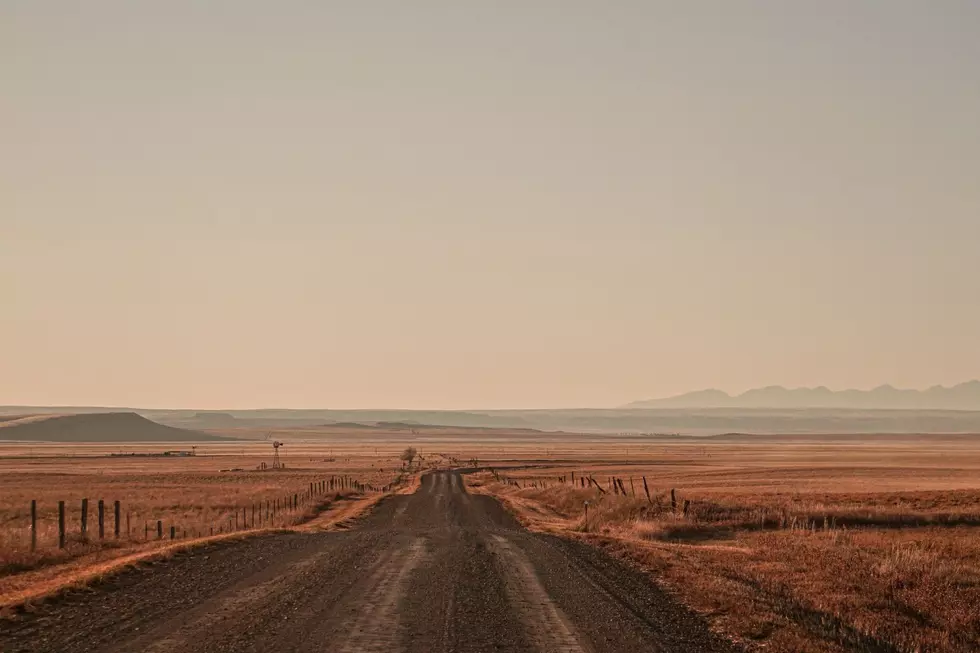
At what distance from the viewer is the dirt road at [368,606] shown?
14320 millimetres

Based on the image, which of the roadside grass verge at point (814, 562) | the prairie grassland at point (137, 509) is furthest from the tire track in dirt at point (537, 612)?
the prairie grassland at point (137, 509)

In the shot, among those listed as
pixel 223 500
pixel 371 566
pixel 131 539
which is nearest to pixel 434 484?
pixel 223 500

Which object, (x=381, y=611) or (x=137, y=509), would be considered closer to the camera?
(x=381, y=611)

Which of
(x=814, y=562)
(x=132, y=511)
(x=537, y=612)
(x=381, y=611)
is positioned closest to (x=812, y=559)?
(x=814, y=562)

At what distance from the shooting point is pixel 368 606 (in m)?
17.5

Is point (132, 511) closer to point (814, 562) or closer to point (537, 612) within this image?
point (814, 562)

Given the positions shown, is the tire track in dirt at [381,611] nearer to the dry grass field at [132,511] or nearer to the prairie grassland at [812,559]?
the prairie grassland at [812,559]

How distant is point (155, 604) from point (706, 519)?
1062 inches

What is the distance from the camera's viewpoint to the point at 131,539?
103ft

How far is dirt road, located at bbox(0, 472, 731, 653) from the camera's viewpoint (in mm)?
14320

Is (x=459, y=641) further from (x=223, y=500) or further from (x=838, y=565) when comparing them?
(x=223, y=500)

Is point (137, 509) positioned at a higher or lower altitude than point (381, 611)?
lower

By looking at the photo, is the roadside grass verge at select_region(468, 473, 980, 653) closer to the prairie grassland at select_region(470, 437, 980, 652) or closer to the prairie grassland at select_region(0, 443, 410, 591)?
the prairie grassland at select_region(470, 437, 980, 652)

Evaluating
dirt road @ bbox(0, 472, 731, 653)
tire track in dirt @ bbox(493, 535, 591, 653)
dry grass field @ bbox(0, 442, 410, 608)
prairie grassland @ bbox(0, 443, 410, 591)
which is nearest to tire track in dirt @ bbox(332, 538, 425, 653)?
dirt road @ bbox(0, 472, 731, 653)
